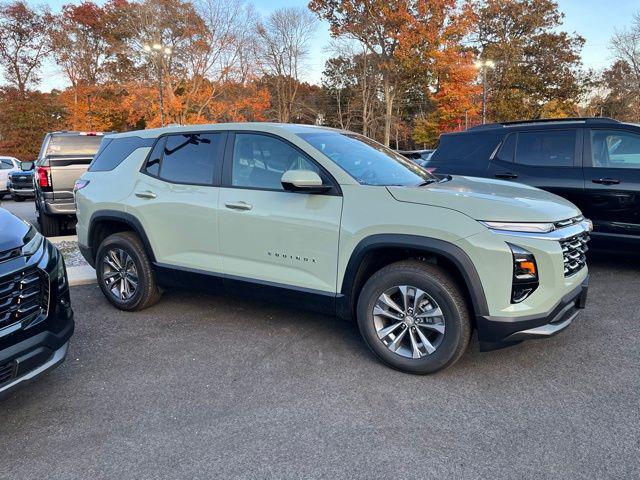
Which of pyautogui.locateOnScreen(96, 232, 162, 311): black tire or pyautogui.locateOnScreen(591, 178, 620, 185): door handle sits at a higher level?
pyautogui.locateOnScreen(591, 178, 620, 185): door handle

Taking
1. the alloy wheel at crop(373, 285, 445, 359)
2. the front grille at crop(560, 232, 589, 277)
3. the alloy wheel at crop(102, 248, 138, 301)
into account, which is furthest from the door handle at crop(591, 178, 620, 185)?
the alloy wheel at crop(102, 248, 138, 301)

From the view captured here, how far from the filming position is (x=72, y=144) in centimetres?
970

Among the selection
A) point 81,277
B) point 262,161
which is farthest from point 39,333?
point 81,277

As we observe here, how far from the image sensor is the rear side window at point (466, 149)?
20.8 feet

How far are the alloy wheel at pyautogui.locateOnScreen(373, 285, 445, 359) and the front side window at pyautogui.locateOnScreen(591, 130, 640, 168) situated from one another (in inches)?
148

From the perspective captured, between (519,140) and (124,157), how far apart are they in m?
4.90

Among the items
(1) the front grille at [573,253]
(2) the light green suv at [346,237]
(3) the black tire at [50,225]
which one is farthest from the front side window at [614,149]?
(3) the black tire at [50,225]

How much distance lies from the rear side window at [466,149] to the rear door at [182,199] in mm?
3704

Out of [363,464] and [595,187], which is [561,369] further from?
[595,187]

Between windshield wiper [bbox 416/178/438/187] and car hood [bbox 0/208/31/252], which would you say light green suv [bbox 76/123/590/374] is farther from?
car hood [bbox 0/208/31/252]

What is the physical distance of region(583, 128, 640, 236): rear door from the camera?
5312 millimetres

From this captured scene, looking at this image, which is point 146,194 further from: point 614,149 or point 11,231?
point 614,149

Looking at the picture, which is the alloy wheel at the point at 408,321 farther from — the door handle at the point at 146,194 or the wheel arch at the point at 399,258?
the door handle at the point at 146,194

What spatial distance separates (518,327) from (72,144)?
9.67 meters
